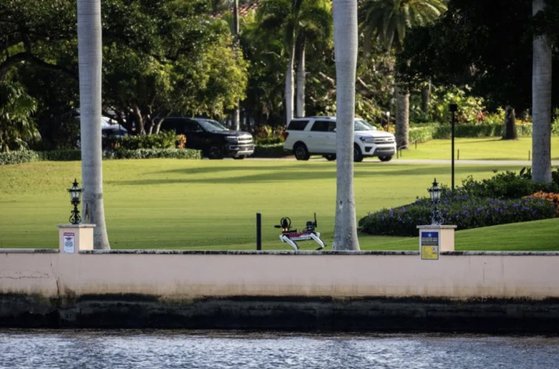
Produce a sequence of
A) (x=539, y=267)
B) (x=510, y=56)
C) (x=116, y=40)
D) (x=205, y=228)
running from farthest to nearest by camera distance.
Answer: (x=116, y=40) → (x=510, y=56) → (x=205, y=228) → (x=539, y=267)

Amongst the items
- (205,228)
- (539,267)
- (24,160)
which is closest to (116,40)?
(24,160)

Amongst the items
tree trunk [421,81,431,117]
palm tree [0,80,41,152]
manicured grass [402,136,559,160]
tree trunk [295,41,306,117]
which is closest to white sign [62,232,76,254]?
palm tree [0,80,41,152]

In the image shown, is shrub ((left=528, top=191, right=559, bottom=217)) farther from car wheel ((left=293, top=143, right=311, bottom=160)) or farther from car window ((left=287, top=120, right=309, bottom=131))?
car wheel ((left=293, top=143, right=311, bottom=160))

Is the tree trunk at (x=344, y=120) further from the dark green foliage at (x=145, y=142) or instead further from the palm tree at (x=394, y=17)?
the palm tree at (x=394, y=17)

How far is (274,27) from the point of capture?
79938mm

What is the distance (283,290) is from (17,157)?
35310 millimetres

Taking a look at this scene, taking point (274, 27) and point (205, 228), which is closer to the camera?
point (205, 228)

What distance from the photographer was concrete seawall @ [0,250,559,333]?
24344 mm

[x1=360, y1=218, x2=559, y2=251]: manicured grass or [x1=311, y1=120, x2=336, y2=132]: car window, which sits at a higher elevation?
[x1=311, y1=120, x2=336, y2=132]: car window

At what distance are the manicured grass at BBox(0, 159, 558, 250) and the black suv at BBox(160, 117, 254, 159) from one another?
432cm

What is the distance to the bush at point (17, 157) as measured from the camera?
57562 mm

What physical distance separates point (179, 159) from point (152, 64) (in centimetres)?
803

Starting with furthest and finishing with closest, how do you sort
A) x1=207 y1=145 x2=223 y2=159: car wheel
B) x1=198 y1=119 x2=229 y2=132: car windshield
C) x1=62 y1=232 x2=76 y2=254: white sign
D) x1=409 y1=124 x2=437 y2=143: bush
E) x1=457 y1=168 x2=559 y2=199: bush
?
1. x1=409 y1=124 x2=437 y2=143: bush
2. x1=198 y1=119 x2=229 y2=132: car windshield
3. x1=207 y1=145 x2=223 y2=159: car wheel
4. x1=457 y1=168 x2=559 y2=199: bush
5. x1=62 y1=232 x2=76 y2=254: white sign

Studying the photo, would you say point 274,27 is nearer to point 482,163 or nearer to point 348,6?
point 482,163
